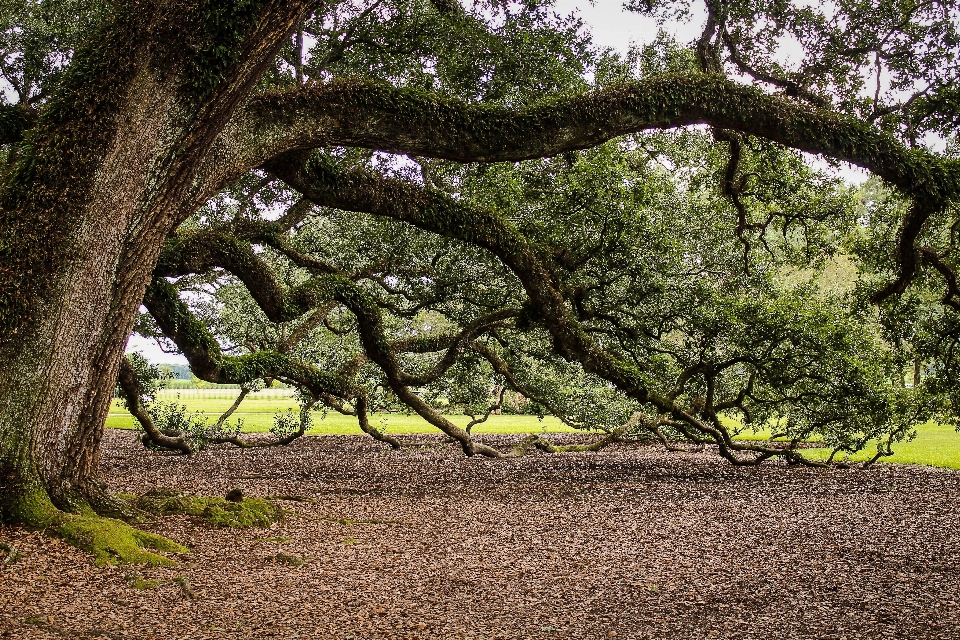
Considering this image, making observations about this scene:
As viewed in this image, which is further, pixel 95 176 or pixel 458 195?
pixel 458 195

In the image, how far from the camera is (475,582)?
577 centimetres

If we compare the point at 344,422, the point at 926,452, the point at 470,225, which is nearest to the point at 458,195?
the point at 470,225

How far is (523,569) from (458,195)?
9.29 m

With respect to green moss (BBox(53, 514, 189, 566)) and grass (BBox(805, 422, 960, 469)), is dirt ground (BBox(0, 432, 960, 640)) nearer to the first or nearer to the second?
green moss (BBox(53, 514, 189, 566))

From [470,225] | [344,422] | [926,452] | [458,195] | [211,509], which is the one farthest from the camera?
[344,422]

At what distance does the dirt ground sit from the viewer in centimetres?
457

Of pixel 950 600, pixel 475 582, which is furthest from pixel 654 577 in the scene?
pixel 950 600

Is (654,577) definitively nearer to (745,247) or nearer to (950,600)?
(950,600)

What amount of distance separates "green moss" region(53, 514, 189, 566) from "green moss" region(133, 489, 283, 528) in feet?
5.10

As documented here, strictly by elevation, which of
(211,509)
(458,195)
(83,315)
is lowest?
(211,509)

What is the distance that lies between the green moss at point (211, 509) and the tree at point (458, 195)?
34.4 inches

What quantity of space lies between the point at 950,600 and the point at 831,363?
24.3 feet

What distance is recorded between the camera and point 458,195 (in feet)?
46.8

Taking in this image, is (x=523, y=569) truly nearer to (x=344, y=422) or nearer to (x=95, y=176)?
(x=95, y=176)
